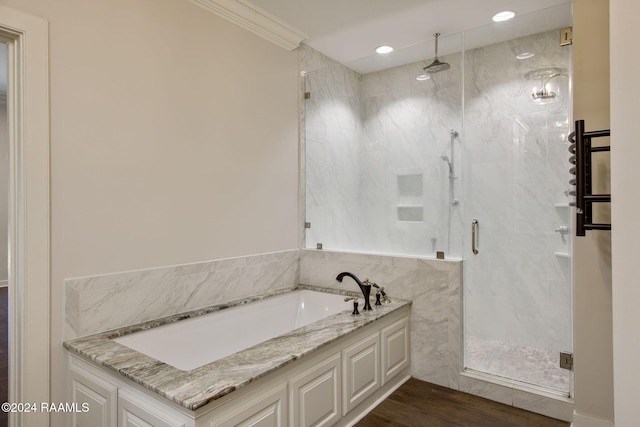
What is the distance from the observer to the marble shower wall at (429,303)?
261 cm

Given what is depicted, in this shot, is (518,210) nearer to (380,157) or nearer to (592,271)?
(592,271)

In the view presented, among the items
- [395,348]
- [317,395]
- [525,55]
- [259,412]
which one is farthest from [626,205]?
[525,55]

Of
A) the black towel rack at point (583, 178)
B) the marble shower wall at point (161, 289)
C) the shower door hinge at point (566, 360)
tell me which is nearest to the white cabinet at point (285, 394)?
the marble shower wall at point (161, 289)

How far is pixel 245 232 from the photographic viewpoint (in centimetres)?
286

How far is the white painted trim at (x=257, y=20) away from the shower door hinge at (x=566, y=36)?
1928 mm

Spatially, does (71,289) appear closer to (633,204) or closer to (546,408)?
(633,204)

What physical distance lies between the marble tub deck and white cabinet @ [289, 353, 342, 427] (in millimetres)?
133

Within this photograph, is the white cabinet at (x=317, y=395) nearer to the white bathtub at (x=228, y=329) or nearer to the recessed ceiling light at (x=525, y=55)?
the white bathtub at (x=228, y=329)

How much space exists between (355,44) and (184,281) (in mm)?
2548

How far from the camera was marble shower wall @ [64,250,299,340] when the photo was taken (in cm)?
194

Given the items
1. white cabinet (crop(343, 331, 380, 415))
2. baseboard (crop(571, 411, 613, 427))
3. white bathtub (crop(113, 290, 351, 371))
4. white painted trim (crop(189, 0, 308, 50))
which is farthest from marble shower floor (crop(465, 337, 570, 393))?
white painted trim (crop(189, 0, 308, 50))

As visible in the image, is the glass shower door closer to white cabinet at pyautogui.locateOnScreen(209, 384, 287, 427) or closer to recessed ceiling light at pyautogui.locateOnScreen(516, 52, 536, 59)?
recessed ceiling light at pyautogui.locateOnScreen(516, 52, 536, 59)

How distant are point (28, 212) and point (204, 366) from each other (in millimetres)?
1110

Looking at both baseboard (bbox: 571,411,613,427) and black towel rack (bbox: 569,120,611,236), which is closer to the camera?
black towel rack (bbox: 569,120,611,236)
